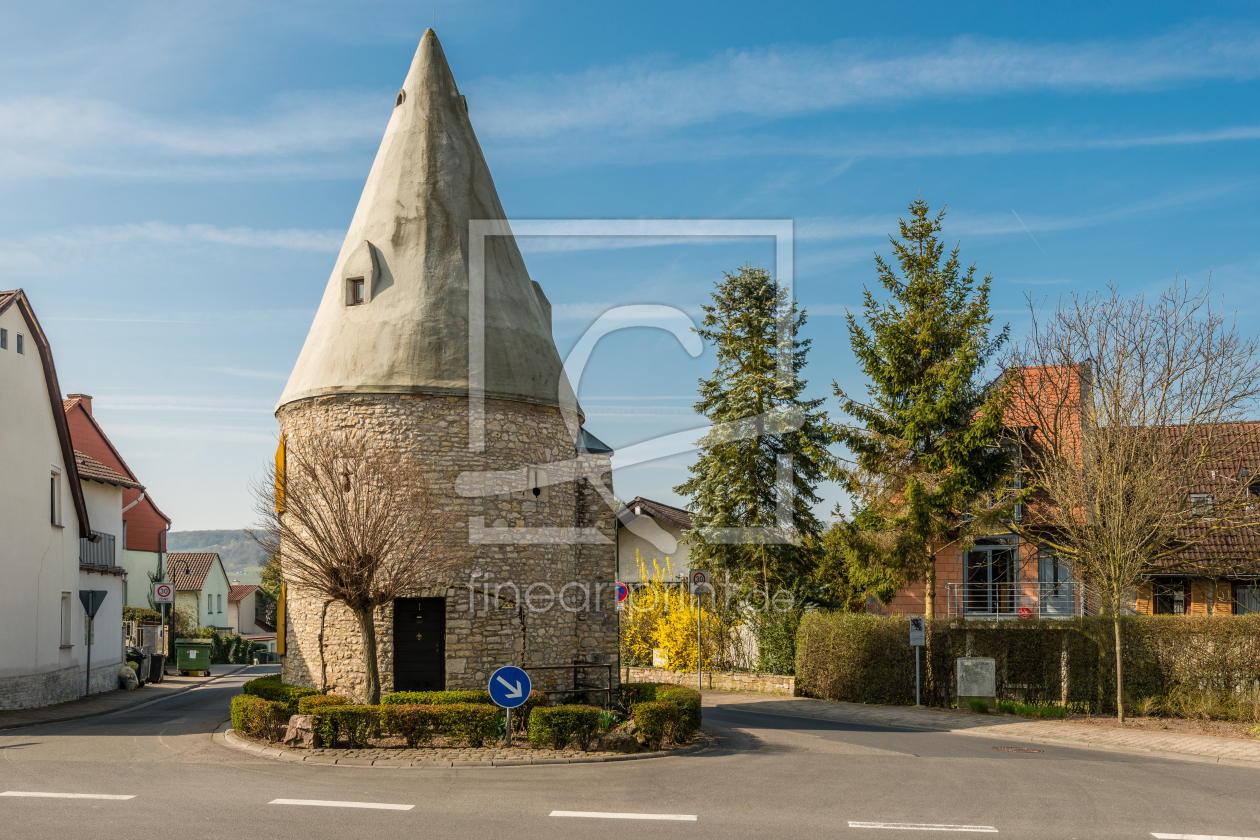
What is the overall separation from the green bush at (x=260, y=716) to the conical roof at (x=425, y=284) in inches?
243

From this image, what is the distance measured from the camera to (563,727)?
14.9 meters

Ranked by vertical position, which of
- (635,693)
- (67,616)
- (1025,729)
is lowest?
(1025,729)

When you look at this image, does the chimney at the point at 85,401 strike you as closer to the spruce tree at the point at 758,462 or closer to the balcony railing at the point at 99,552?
the balcony railing at the point at 99,552

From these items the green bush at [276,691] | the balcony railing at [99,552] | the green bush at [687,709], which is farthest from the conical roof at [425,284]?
the balcony railing at [99,552]

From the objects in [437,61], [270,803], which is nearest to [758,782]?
[270,803]

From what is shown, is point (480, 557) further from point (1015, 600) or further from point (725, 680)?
point (1015, 600)

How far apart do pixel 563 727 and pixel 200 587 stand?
173ft

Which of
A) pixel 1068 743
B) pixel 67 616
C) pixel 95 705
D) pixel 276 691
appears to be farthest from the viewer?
pixel 67 616

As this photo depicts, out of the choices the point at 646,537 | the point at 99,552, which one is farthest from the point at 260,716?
the point at 646,537

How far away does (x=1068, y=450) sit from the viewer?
24.3 meters

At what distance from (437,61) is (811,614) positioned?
625 inches

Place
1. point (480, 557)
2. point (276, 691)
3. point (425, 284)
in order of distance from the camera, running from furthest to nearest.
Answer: point (425, 284), point (480, 557), point (276, 691)

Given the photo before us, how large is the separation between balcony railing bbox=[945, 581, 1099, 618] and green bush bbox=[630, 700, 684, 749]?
15.1 metres

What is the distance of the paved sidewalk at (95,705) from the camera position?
20.2 metres
